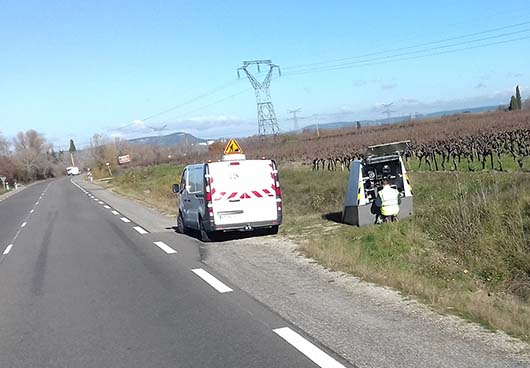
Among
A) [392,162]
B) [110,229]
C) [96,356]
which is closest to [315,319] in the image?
[96,356]

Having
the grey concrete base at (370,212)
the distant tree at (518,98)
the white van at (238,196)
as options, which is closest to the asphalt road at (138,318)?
the white van at (238,196)

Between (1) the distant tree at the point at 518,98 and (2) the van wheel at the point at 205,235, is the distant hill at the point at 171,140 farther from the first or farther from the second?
(2) the van wheel at the point at 205,235

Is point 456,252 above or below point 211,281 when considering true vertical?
below

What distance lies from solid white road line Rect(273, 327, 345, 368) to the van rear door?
7.92 m

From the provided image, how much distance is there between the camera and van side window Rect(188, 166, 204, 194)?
574 inches

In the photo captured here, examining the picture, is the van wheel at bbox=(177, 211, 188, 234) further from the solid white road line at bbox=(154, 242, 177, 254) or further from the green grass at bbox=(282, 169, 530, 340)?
the green grass at bbox=(282, 169, 530, 340)

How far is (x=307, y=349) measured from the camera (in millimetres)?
5469

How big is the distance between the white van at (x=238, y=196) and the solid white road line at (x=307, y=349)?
790cm

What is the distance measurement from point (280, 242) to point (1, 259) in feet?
21.8

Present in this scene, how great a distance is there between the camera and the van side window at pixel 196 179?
574 inches

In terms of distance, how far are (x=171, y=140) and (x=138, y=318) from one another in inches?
4487

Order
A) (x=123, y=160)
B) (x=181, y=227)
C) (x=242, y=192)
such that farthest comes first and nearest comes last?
(x=123, y=160) < (x=181, y=227) < (x=242, y=192)

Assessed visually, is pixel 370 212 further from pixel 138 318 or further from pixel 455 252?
pixel 138 318

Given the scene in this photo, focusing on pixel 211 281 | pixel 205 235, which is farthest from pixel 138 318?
pixel 205 235
